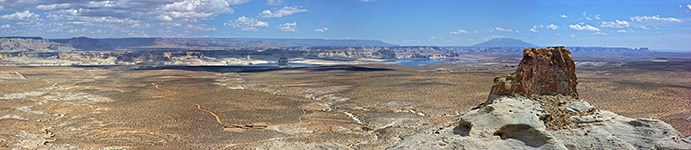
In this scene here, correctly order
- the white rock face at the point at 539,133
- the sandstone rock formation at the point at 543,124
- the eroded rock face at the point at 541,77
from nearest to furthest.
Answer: the white rock face at the point at 539,133 < the sandstone rock formation at the point at 543,124 < the eroded rock face at the point at 541,77

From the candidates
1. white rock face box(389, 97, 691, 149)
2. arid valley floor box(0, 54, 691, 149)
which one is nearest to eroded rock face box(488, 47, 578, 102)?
white rock face box(389, 97, 691, 149)

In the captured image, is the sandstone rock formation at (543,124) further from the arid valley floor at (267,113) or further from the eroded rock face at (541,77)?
the arid valley floor at (267,113)

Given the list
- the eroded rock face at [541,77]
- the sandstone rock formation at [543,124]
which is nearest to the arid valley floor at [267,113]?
the sandstone rock formation at [543,124]

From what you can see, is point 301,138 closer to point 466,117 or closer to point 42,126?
point 466,117

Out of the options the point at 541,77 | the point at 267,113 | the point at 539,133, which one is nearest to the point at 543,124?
the point at 539,133

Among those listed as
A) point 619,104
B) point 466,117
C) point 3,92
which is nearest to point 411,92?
point 619,104

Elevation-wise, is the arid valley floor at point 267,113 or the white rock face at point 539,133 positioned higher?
the white rock face at point 539,133
